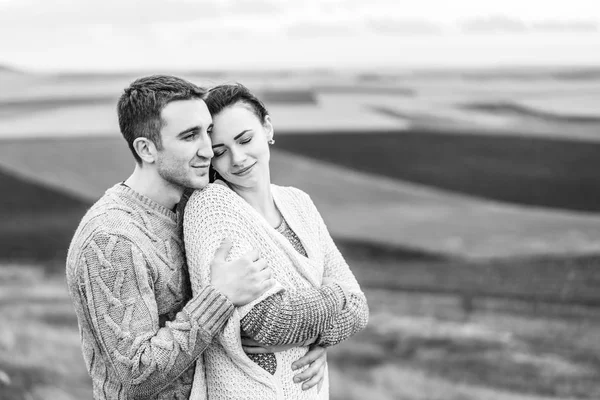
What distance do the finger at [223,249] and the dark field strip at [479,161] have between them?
294 centimetres

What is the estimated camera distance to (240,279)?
1.70 meters

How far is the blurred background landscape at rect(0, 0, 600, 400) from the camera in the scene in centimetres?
442

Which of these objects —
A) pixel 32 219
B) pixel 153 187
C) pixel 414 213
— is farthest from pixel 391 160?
pixel 153 187

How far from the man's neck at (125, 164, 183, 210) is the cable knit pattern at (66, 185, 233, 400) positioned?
8 cm

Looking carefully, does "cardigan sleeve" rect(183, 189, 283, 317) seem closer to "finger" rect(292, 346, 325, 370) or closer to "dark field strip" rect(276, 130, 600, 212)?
"finger" rect(292, 346, 325, 370)

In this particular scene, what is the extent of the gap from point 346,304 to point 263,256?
264 mm

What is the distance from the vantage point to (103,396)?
185cm

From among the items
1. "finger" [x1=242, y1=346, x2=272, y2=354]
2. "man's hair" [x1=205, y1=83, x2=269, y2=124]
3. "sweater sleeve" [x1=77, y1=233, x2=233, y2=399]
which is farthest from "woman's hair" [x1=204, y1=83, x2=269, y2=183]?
"finger" [x1=242, y1=346, x2=272, y2=354]

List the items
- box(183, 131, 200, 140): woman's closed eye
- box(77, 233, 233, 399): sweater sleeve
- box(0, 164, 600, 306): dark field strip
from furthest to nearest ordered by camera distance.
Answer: box(0, 164, 600, 306): dark field strip → box(183, 131, 200, 140): woman's closed eye → box(77, 233, 233, 399): sweater sleeve

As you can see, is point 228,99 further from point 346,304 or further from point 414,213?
point 414,213

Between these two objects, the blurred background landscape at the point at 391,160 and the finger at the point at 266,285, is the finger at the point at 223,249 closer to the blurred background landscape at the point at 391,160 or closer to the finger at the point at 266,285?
the finger at the point at 266,285

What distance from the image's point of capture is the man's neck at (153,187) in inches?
73.1

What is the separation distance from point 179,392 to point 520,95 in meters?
3.59

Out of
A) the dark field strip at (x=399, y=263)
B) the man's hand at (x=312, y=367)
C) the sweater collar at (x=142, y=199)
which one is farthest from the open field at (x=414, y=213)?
the sweater collar at (x=142, y=199)
